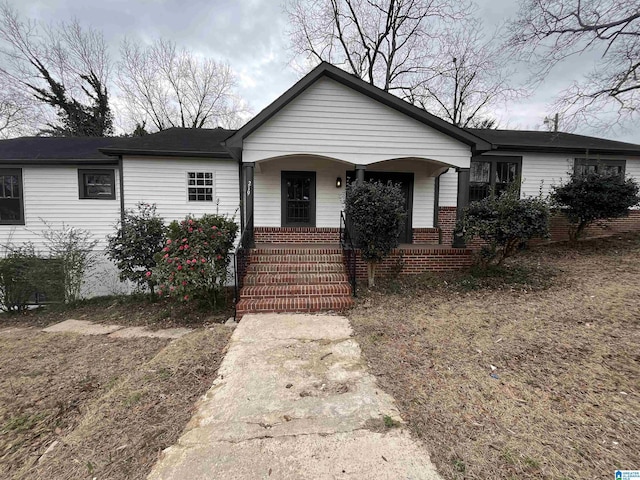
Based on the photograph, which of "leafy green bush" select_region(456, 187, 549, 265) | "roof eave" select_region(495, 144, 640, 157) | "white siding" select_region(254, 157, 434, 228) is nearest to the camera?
"leafy green bush" select_region(456, 187, 549, 265)

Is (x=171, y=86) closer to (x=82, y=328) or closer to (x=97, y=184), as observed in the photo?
(x=97, y=184)

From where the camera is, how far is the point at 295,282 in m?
5.77

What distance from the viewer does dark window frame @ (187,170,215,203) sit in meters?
8.80

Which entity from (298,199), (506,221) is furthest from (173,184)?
(506,221)

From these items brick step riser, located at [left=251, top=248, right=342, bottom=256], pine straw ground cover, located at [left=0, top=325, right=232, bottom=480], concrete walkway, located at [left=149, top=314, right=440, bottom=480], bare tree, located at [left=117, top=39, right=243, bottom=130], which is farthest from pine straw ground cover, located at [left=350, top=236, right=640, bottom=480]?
bare tree, located at [left=117, top=39, right=243, bottom=130]

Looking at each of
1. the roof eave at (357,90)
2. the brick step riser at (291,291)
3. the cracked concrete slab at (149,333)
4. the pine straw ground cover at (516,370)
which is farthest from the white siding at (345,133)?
the cracked concrete slab at (149,333)

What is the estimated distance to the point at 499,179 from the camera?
32.0ft

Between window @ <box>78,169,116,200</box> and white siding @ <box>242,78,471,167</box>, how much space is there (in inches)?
202

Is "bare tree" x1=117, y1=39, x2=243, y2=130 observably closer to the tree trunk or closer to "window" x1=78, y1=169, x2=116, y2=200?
"window" x1=78, y1=169, x2=116, y2=200

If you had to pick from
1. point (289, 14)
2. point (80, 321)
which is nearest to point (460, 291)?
point (80, 321)

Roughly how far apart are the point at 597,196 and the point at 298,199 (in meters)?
8.38

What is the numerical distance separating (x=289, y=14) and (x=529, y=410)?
2032 centimetres

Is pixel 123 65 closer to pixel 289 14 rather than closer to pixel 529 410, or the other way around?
pixel 289 14

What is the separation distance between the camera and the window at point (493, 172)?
970 centimetres
